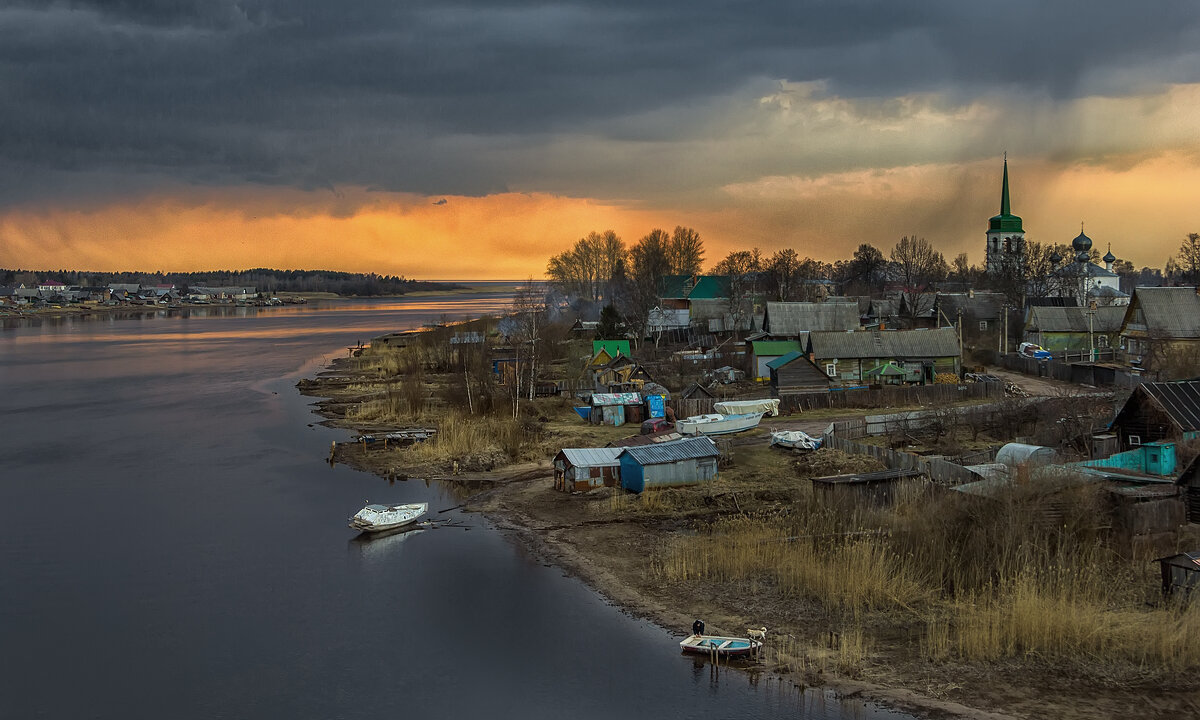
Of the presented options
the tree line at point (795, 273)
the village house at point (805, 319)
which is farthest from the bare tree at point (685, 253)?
the village house at point (805, 319)

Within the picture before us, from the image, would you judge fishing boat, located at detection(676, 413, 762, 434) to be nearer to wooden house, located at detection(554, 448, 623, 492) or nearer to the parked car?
wooden house, located at detection(554, 448, 623, 492)

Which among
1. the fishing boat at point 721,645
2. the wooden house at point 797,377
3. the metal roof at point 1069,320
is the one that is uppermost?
the metal roof at point 1069,320

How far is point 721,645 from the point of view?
59.1ft

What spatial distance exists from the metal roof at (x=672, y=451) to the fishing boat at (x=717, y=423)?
6.55m

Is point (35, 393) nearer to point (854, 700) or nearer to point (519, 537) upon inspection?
point (519, 537)

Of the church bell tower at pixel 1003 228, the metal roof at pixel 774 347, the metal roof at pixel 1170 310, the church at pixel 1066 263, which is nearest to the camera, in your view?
the metal roof at pixel 1170 310

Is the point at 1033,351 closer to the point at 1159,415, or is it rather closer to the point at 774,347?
the point at 774,347

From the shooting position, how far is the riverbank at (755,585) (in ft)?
51.9

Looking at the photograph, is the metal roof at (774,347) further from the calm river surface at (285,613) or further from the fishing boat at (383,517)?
the fishing boat at (383,517)

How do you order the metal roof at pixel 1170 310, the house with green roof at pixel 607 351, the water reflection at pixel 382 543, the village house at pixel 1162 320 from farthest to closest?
the house with green roof at pixel 607 351
the metal roof at pixel 1170 310
the village house at pixel 1162 320
the water reflection at pixel 382 543

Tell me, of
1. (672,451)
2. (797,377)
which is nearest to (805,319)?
(797,377)

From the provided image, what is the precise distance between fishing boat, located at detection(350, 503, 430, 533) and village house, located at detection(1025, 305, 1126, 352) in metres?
48.6

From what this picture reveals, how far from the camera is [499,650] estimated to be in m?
19.3

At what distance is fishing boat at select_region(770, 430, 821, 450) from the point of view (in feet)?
113
